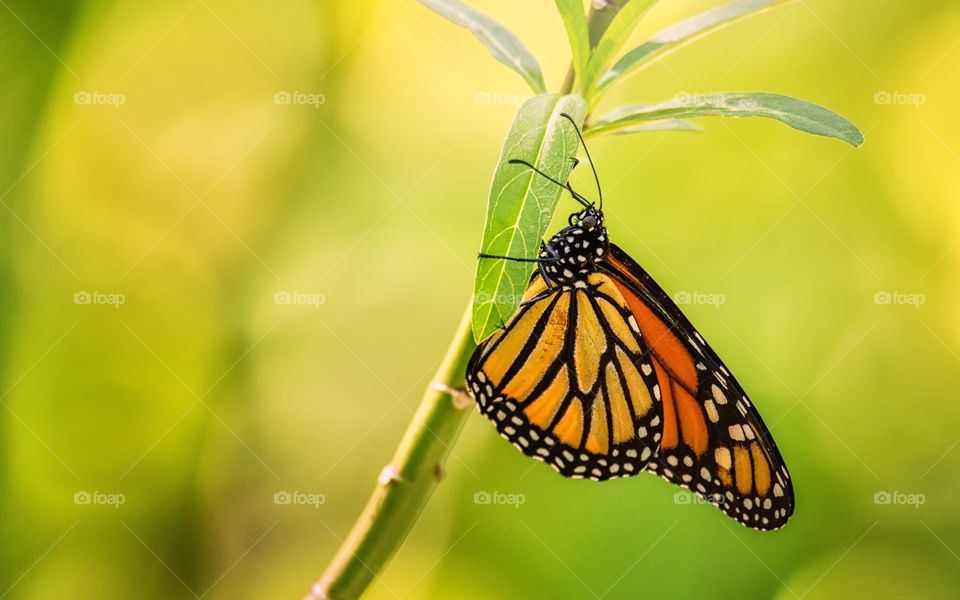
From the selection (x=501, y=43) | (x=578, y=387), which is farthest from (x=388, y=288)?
(x=501, y=43)

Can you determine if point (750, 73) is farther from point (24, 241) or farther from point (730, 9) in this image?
point (24, 241)

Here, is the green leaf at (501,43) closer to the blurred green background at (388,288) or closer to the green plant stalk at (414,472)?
the green plant stalk at (414,472)

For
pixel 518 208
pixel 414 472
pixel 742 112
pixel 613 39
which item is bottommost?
pixel 414 472

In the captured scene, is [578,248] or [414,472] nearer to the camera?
[414,472]

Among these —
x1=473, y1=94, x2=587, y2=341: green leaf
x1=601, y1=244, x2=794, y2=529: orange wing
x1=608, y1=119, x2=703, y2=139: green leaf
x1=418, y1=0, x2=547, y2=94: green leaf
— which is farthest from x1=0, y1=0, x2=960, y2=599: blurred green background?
x1=473, y1=94, x2=587, y2=341: green leaf

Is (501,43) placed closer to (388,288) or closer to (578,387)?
(578,387)

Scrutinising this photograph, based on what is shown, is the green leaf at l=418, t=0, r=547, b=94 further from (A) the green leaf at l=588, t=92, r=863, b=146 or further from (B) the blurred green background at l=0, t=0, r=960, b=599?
(B) the blurred green background at l=0, t=0, r=960, b=599
